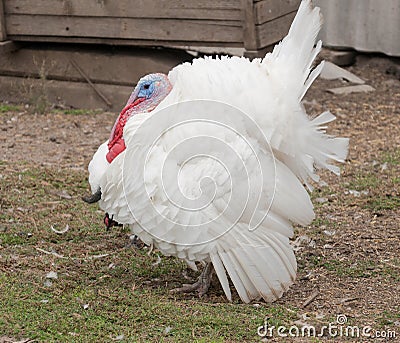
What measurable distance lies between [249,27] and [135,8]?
143 centimetres

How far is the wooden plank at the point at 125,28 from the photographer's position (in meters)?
Answer: 9.08

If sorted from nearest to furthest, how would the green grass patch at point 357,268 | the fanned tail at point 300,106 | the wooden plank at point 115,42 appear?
the fanned tail at point 300,106
the green grass patch at point 357,268
the wooden plank at point 115,42

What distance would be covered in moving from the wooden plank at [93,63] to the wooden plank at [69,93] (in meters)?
0.09

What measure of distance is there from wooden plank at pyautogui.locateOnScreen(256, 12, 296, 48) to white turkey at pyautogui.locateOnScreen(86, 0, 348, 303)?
158 inches

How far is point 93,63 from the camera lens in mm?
10023

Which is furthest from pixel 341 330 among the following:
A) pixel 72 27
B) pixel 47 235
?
pixel 72 27

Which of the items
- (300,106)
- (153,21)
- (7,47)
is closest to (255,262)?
(300,106)

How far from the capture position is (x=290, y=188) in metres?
4.79

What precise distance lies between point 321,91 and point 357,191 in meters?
3.86

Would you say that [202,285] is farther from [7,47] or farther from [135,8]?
[7,47]

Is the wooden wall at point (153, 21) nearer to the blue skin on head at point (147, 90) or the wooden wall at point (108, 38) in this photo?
the wooden wall at point (108, 38)

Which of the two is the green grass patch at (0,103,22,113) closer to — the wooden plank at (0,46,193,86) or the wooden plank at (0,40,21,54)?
the wooden plank at (0,46,193,86)

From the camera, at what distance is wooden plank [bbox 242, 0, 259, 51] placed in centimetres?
881

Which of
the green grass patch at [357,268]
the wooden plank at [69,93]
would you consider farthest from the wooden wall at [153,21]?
the green grass patch at [357,268]
